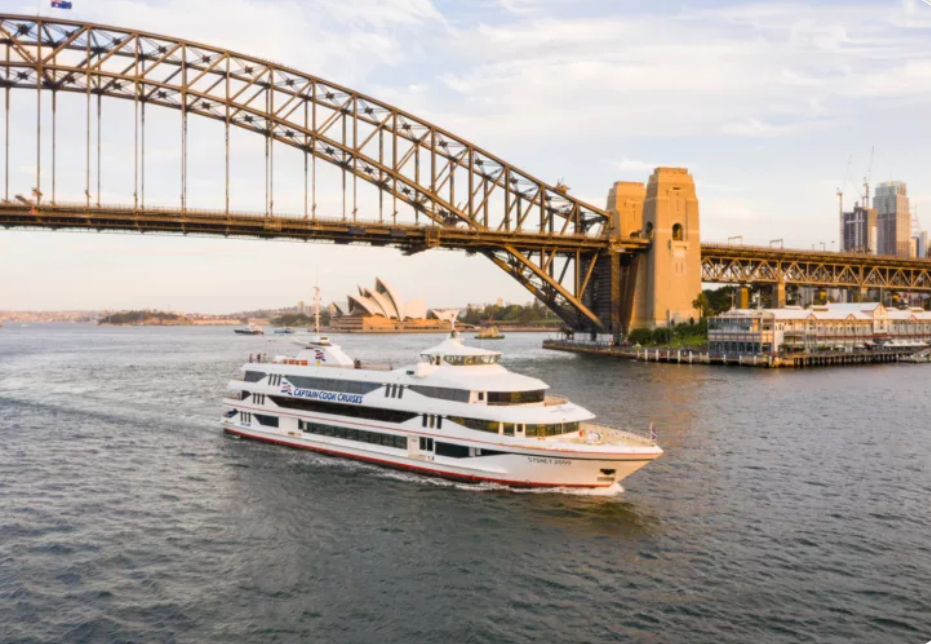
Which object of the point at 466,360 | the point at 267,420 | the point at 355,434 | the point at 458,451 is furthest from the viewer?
the point at 267,420

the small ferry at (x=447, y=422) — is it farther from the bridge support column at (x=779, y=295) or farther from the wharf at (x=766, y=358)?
the bridge support column at (x=779, y=295)

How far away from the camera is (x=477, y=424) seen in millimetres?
25844

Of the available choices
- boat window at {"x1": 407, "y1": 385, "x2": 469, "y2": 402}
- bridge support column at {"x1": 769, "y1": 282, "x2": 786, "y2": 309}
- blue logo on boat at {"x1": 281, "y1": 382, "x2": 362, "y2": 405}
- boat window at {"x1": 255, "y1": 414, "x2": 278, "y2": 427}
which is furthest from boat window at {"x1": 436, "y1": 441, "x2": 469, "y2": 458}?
bridge support column at {"x1": 769, "y1": 282, "x2": 786, "y2": 309}

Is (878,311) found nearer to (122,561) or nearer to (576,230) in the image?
(576,230)

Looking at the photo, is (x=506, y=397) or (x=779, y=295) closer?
(x=506, y=397)

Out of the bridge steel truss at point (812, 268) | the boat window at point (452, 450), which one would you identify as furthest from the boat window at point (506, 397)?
the bridge steel truss at point (812, 268)

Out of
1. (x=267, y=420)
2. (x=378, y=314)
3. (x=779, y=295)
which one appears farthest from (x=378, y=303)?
(x=267, y=420)

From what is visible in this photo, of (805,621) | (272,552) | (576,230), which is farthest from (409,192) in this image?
(805,621)

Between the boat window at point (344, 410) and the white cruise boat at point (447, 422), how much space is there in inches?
2.0

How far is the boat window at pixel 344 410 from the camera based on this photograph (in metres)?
28.1

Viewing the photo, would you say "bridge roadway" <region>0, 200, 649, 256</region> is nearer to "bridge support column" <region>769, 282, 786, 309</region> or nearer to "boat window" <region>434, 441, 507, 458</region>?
"bridge support column" <region>769, 282, 786, 309</region>

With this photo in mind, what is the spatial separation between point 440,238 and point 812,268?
73.8 m

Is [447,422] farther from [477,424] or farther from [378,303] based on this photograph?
[378,303]

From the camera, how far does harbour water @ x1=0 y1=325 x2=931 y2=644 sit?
15.8 metres
